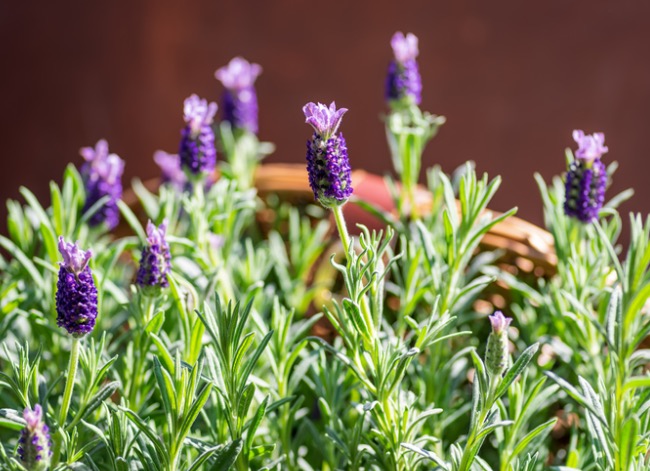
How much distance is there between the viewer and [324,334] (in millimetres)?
1105

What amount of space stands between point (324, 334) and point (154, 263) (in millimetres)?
360

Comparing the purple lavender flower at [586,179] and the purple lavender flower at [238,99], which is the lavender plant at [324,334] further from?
the purple lavender flower at [238,99]

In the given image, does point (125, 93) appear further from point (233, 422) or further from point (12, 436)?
point (233, 422)

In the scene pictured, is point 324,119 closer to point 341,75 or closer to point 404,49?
point 404,49

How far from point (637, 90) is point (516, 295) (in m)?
0.97

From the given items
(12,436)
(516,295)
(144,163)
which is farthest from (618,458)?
(144,163)

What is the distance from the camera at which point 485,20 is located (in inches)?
76.7

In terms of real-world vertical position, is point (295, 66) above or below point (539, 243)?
above

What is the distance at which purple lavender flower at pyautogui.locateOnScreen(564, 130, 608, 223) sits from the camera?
2.84 ft

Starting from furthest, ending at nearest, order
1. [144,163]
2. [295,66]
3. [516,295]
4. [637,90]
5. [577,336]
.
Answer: [144,163] → [295,66] → [637,90] → [516,295] → [577,336]

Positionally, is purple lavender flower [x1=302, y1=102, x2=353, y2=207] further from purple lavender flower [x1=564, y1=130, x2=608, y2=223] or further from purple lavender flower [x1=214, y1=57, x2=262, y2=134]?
purple lavender flower [x1=214, y1=57, x2=262, y2=134]

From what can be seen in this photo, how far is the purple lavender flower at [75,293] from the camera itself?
689 millimetres

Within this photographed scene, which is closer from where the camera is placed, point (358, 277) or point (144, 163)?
point (358, 277)

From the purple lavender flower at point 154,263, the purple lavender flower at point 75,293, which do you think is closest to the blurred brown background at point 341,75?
the purple lavender flower at point 154,263
